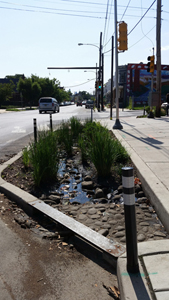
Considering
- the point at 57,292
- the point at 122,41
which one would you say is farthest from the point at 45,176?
the point at 122,41

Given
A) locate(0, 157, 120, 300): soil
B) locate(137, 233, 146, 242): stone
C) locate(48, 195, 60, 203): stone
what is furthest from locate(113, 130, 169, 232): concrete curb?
locate(48, 195, 60, 203): stone

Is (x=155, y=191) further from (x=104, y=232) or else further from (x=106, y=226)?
(x=104, y=232)

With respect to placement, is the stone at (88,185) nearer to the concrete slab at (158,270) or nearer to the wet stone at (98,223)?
the wet stone at (98,223)

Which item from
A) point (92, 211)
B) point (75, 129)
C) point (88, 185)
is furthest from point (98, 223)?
point (75, 129)

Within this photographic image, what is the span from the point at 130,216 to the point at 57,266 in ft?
3.35

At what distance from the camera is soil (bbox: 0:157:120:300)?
2596 mm

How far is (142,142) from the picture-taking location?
9.26 m

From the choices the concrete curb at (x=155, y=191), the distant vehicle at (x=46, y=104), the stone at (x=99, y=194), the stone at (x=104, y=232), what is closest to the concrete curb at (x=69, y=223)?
the stone at (x=104, y=232)

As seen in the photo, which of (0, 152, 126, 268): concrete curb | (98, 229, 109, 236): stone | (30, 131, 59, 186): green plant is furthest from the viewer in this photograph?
(30, 131, 59, 186): green plant

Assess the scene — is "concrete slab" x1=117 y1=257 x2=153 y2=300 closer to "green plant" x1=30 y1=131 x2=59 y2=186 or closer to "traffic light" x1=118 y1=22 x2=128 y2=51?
"green plant" x1=30 y1=131 x2=59 y2=186

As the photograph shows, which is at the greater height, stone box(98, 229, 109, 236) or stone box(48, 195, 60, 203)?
stone box(48, 195, 60, 203)

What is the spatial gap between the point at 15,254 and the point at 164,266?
159cm

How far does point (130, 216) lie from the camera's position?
253 cm

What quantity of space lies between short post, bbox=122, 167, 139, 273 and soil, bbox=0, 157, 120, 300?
0.30m
